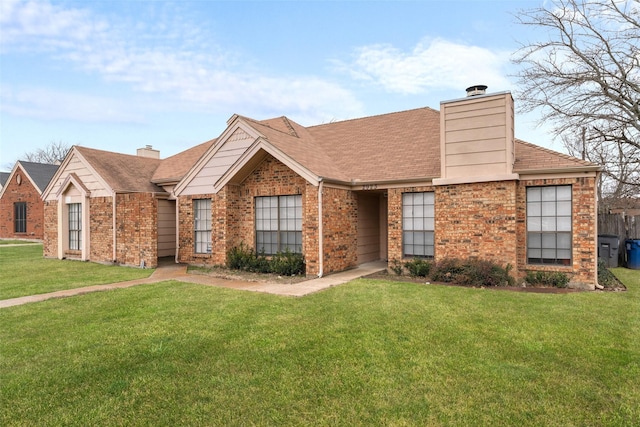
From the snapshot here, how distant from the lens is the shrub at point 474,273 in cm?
954

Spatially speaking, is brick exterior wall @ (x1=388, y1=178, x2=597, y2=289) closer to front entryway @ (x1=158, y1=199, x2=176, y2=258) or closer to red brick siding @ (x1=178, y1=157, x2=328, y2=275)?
→ red brick siding @ (x1=178, y1=157, x2=328, y2=275)

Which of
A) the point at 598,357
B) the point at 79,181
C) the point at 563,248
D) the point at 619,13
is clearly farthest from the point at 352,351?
the point at 619,13

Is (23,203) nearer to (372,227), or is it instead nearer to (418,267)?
(372,227)

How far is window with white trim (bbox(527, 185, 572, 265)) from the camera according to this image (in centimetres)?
976

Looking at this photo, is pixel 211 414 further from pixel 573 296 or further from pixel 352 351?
pixel 573 296

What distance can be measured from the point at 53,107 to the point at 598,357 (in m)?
23.2

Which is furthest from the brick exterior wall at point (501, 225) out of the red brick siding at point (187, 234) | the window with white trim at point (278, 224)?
the red brick siding at point (187, 234)

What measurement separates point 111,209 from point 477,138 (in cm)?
1357

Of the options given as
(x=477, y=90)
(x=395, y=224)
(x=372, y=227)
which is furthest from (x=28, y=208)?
(x=477, y=90)

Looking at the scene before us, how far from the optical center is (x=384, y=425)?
3.41 metres

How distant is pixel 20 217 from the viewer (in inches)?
1117

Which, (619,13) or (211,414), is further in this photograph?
(619,13)

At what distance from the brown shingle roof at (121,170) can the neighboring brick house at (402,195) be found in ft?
8.70

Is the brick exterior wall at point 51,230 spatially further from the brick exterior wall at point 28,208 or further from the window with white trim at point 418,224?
the window with white trim at point 418,224
